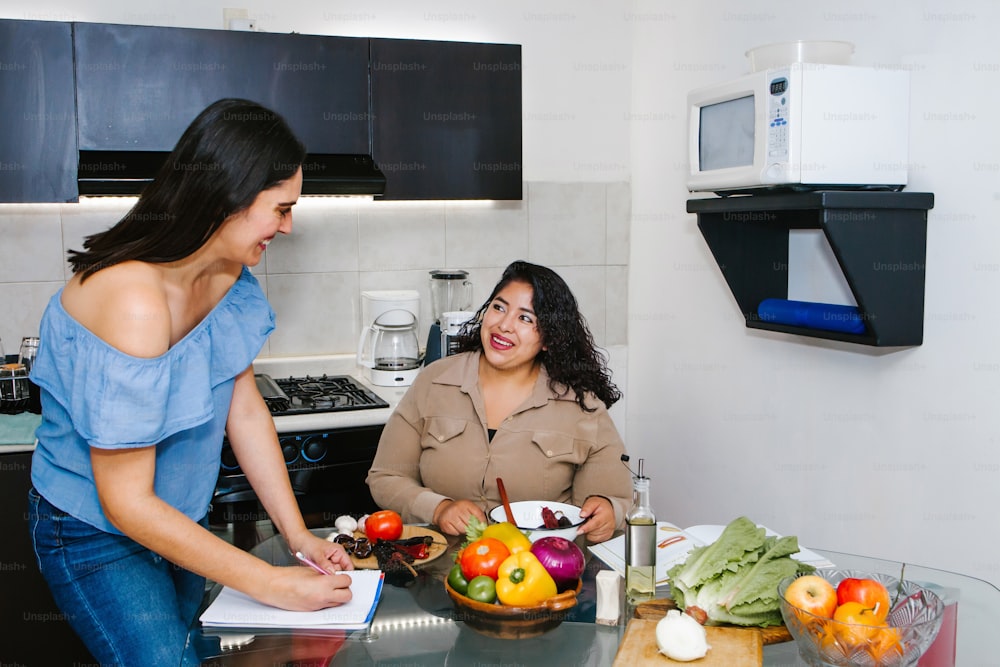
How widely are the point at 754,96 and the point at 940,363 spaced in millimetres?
794

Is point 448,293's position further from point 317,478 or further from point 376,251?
point 317,478

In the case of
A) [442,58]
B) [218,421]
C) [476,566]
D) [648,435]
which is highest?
[442,58]

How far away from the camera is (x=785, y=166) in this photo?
217 centimetres

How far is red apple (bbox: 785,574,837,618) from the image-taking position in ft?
4.03

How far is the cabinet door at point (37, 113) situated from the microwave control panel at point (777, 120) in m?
1.94

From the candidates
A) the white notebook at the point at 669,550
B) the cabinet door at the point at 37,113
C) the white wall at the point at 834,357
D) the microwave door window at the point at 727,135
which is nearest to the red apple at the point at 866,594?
the white notebook at the point at 669,550

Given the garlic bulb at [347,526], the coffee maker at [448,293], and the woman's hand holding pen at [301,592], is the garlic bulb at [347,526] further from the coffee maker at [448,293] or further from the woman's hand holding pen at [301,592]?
the coffee maker at [448,293]

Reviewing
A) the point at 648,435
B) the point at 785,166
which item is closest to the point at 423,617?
the point at 785,166

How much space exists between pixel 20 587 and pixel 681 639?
80.2 inches

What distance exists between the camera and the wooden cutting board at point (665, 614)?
1.32m

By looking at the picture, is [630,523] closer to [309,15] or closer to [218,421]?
[218,421]

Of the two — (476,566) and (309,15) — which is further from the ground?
(309,15)

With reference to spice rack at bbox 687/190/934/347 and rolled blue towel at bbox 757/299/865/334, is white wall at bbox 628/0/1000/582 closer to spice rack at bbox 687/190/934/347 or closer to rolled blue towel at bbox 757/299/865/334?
spice rack at bbox 687/190/934/347

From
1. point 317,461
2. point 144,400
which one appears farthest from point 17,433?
point 144,400
